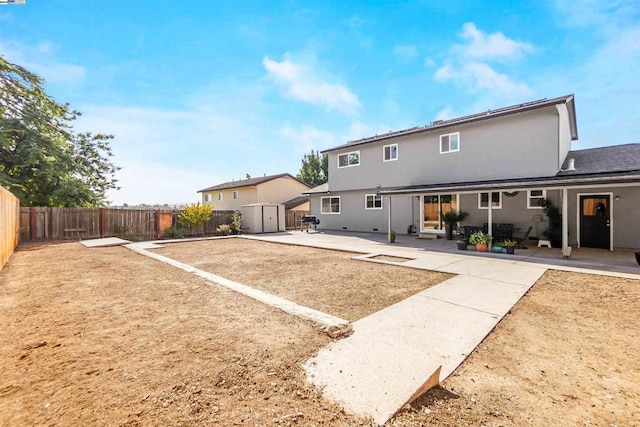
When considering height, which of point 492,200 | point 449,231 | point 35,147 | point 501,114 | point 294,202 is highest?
point 501,114

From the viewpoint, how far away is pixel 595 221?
10.3m

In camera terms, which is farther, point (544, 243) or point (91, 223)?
point (91, 223)

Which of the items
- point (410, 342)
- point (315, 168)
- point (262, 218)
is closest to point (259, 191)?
point (262, 218)

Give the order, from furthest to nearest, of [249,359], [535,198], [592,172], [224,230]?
[224,230] → [535,198] → [592,172] → [249,359]

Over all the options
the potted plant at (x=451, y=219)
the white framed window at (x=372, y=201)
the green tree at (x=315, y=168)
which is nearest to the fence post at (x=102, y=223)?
the white framed window at (x=372, y=201)

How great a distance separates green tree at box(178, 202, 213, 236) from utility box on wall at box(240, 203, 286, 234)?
242 cm

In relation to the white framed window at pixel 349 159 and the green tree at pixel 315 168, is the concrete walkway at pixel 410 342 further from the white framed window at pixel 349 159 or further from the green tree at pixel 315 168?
the green tree at pixel 315 168

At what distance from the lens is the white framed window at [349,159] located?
58.1ft

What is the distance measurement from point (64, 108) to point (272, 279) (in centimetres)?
2009

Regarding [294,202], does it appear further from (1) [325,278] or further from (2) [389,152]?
(1) [325,278]

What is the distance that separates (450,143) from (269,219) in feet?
38.6

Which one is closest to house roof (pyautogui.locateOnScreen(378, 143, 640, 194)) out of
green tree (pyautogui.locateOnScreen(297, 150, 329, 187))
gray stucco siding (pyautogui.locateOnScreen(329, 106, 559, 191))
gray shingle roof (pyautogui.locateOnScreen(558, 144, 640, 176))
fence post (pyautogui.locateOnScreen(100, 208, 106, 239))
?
gray shingle roof (pyautogui.locateOnScreen(558, 144, 640, 176))

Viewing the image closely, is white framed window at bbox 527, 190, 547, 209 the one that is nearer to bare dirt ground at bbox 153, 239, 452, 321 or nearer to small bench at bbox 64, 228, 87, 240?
bare dirt ground at bbox 153, 239, 452, 321

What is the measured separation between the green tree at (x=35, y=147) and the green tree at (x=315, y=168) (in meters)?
27.2
